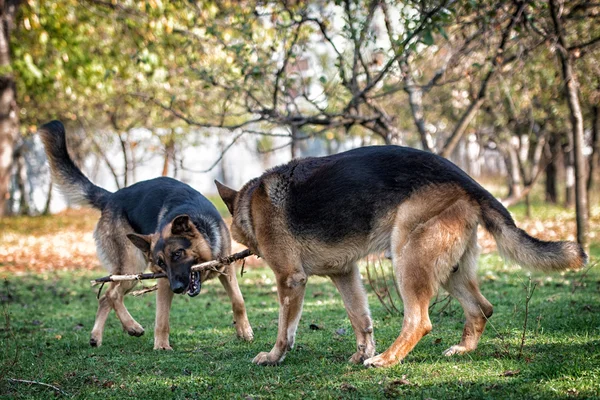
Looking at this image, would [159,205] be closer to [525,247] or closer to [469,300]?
[469,300]

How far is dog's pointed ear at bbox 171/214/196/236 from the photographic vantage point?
633 cm

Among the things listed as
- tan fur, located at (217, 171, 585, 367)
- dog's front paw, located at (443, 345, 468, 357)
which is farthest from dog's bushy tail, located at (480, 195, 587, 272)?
dog's front paw, located at (443, 345, 468, 357)

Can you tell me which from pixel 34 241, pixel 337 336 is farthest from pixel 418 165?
pixel 34 241

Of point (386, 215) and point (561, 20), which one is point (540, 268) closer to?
point (386, 215)

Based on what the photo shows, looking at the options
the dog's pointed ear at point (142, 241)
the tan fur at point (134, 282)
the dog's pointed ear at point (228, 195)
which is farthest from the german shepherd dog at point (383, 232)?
the dog's pointed ear at point (142, 241)

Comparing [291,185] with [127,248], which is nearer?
[291,185]

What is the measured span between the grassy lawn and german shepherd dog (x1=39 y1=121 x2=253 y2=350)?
399mm

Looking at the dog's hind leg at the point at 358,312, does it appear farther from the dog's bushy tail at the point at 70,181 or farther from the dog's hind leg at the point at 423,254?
the dog's bushy tail at the point at 70,181

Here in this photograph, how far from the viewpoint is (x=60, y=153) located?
25.8ft

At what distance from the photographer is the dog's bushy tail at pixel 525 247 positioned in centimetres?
461

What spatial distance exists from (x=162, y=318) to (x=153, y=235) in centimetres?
91

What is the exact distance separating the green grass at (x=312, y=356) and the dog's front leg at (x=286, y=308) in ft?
0.49

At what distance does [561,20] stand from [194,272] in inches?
314

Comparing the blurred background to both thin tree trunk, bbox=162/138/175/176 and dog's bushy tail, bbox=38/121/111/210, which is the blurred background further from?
dog's bushy tail, bbox=38/121/111/210
